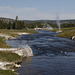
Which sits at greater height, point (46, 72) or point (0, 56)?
point (0, 56)

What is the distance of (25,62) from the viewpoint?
34.6m

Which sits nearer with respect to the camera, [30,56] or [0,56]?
[0,56]

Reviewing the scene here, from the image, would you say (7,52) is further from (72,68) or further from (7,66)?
(72,68)

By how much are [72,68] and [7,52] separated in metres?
15.4

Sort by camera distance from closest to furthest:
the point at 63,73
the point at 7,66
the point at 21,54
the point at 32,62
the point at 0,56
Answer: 1. the point at 63,73
2. the point at 7,66
3. the point at 0,56
4. the point at 32,62
5. the point at 21,54

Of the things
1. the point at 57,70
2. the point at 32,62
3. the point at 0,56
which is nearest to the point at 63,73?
the point at 57,70

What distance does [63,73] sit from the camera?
27203mm

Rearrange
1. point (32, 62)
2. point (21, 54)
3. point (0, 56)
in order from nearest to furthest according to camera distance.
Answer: point (0, 56) < point (32, 62) < point (21, 54)

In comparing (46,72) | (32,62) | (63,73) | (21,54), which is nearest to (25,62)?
(32,62)

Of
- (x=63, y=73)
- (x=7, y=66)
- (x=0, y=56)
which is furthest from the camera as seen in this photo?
(x=0, y=56)

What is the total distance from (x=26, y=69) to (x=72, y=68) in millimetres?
8717

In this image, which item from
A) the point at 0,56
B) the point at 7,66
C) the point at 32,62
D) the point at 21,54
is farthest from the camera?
the point at 21,54

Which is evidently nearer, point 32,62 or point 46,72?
point 46,72

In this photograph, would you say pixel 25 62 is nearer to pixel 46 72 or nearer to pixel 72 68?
pixel 46 72
